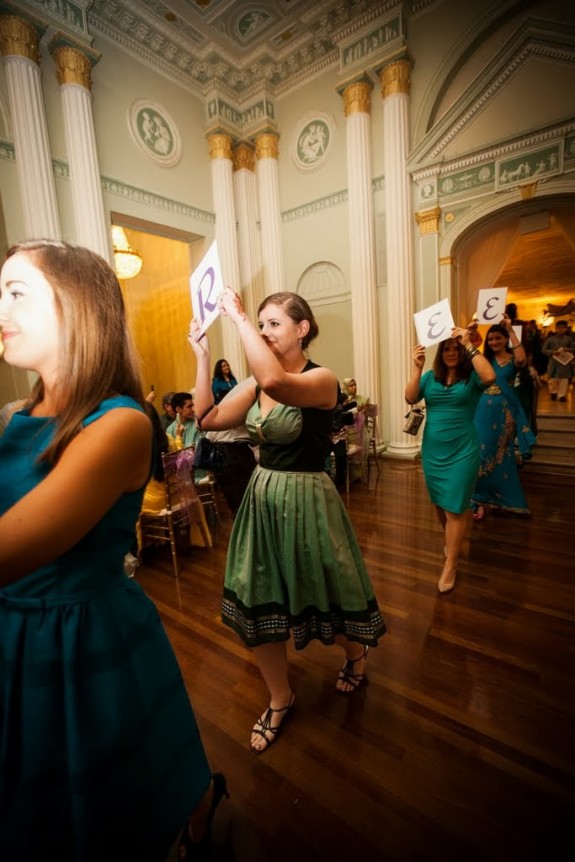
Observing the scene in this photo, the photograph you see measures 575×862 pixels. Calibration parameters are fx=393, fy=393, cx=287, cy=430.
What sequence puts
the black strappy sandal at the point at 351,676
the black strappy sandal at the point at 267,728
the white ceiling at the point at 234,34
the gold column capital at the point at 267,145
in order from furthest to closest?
the gold column capital at the point at 267,145 < the white ceiling at the point at 234,34 < the black strappy sandal at the point at 351,676 < the black strappy sandal at the point at 267,728

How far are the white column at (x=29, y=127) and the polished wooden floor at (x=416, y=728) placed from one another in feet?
16.3

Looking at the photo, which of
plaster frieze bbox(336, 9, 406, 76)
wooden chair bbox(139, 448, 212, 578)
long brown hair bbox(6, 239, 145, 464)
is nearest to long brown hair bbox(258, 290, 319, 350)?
long brown hair bbox(6, 239, 145, 464)

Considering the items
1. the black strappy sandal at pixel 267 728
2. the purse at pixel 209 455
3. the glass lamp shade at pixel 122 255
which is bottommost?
the black strappy sandal at pixel 267 728

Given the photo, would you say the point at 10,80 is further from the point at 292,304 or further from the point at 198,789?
the point at 198,789

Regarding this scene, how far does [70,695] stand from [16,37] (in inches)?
279

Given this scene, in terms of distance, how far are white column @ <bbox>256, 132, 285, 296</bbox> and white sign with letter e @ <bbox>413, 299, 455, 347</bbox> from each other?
5398 millimetres

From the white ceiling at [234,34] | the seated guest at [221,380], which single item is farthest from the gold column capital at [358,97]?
the seated guest at [221,380]

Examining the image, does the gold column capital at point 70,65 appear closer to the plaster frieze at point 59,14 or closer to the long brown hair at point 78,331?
the plaster frieze at point 59,14

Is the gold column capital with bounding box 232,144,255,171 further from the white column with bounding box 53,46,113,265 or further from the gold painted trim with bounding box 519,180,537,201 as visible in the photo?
the gold painted trim with bounding box 519,180,537,201

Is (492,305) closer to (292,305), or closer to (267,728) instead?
(292,305)

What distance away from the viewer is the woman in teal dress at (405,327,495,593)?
2.56 meters

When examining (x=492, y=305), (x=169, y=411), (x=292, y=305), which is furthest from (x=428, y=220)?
(x=292, y=305)

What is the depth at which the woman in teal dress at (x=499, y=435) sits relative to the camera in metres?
3.74

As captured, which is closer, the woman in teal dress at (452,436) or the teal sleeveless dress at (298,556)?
the teal sleeveless dress at (298,556)
